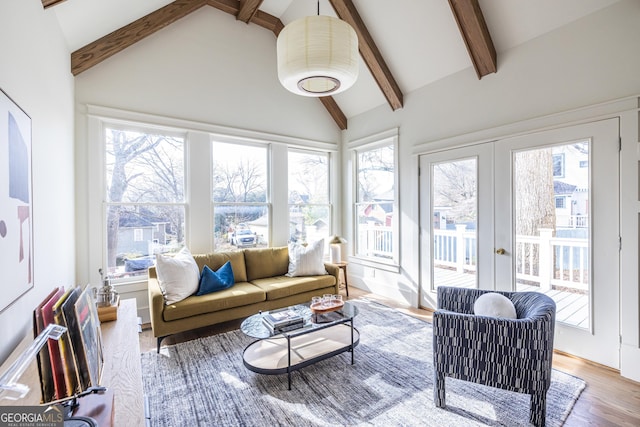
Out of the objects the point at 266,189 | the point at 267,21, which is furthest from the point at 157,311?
the point at 267,21

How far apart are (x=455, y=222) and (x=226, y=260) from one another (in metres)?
2.86

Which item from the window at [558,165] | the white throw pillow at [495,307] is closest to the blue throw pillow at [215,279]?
the white throw pillow at [495,307]

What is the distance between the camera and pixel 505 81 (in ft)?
10.6

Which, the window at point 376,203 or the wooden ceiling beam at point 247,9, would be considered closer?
the wooden ceiling beam at point 247,9

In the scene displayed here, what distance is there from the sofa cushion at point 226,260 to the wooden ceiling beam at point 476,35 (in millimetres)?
3539

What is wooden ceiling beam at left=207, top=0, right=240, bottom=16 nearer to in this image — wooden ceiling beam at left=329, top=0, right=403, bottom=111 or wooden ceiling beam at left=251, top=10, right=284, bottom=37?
wooden ceiling beam at left=251, top=10, right=284, bottom=37

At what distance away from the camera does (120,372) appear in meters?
1.45

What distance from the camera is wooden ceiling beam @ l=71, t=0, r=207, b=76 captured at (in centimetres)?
314

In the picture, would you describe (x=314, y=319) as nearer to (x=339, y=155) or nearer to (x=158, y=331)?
(x=158, y=331)

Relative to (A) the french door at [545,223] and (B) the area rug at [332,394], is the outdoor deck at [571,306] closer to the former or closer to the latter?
(A) the french door at [545,223]

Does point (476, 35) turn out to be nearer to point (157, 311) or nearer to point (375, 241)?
point (375, 241)

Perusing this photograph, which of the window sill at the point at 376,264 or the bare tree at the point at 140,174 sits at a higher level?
the bare tree at the point at 140,174

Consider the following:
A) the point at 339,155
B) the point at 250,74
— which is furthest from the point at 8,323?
the point at 339,155

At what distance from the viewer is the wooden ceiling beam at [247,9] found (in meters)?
3.92
